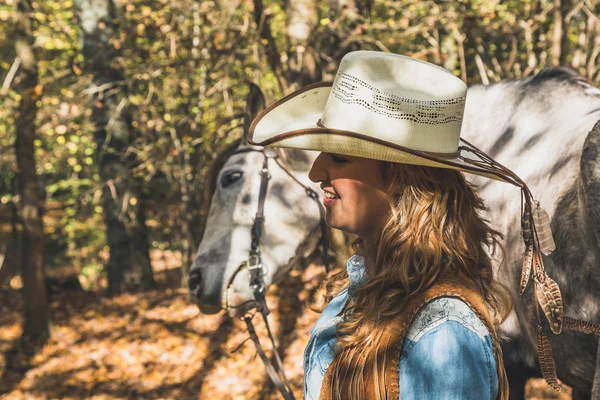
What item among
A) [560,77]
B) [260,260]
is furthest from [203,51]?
[560,77]

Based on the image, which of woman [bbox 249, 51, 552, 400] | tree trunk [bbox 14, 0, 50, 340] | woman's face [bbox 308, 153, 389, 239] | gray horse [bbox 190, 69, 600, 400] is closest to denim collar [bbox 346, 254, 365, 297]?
woman [bbox 249, 51, 552, 400]

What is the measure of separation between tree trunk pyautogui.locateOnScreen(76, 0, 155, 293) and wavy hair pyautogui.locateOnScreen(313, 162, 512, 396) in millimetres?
6344

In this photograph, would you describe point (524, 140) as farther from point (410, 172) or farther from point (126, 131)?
point (126, 131)

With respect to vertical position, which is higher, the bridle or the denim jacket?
the denim jacket

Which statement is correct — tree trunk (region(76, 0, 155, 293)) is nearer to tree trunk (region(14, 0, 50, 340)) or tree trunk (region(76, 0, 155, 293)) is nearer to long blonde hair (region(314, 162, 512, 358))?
tree trunk (region(14, 0, 50, 340))

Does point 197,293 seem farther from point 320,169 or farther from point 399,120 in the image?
point 399,120

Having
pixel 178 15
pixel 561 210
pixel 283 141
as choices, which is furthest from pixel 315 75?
pixel 283 141

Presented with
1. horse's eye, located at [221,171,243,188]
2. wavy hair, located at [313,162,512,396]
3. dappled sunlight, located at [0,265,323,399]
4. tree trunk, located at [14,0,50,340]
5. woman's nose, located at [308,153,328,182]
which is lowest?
dappled sunlight, located at [0,265,323,399]

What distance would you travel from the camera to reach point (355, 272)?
1.53m

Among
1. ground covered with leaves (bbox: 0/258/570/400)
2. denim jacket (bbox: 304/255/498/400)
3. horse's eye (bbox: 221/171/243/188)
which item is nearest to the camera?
denim jacket (bbox: 304/255/498/400)

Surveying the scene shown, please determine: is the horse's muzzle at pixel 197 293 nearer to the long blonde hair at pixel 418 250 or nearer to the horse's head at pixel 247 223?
the horse's head at pixel 247 223

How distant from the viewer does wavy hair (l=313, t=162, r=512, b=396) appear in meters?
1.26

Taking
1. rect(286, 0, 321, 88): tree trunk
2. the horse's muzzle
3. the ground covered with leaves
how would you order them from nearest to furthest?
the horse's muzzle
rect(286, 0, 321, 88): tree trunk
the ground covered with leaves

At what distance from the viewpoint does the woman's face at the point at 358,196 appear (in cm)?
140
